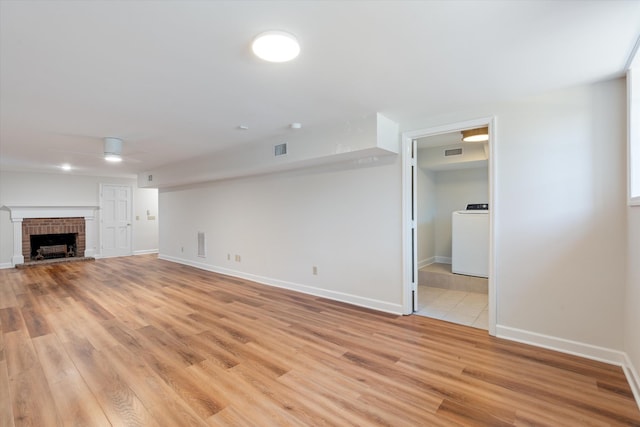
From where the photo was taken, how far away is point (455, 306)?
388 cm

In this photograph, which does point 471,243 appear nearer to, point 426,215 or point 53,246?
point 426,215

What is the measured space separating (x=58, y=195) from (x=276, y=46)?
8.73 m

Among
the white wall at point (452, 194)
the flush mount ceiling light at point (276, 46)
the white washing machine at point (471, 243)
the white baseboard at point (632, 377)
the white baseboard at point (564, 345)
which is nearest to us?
the flush mount ceiling light at point (276, 46)

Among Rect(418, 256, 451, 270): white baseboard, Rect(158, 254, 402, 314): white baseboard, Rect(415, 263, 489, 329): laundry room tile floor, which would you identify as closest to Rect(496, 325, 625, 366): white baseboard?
Rect(415, 263, 489, 329): laundry room tile floor

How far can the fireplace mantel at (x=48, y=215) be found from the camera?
7016 mm

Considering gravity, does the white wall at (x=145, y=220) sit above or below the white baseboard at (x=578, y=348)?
above

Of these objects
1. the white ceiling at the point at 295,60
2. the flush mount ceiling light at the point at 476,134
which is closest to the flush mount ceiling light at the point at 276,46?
the white ceiling at the point at 295,60

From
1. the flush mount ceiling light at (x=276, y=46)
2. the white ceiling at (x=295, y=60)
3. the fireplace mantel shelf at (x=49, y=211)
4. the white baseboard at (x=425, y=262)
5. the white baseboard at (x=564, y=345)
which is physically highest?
the white ceiling at (x=295, y=60)

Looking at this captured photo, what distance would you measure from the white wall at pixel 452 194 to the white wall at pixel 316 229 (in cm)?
283

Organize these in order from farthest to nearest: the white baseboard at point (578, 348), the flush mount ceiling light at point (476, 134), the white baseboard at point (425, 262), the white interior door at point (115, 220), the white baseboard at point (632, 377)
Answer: the white interior door at point (115, 220) → the white baseboard at point (425, 262) → the flush mount ceiling light at point (476, 134) → the white baseboard at point (578, 348) → the white baseboard at point (632, 377)

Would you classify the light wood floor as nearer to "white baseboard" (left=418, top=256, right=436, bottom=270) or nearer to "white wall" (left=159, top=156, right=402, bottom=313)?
"white wall" (left=159, top=156, right=402, bottom=313)

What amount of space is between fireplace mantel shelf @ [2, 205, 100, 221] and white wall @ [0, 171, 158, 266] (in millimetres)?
94

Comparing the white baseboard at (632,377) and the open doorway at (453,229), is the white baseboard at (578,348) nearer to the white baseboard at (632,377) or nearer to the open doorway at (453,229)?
the white baseboard at (632,377)

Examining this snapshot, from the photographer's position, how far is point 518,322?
2.85 m
